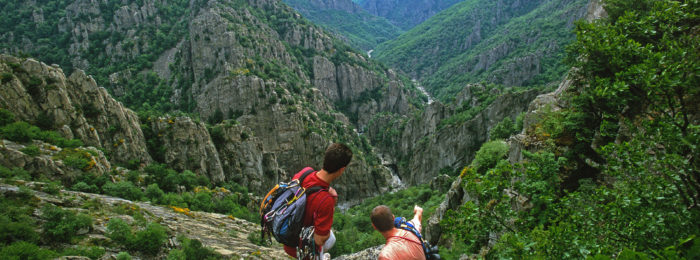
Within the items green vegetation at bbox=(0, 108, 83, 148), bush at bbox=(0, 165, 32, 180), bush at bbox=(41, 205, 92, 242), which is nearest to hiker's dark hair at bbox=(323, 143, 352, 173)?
bush at bbox=(41, 205, 92, 242)

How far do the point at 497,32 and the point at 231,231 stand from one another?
15764cm

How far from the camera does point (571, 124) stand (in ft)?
31.3

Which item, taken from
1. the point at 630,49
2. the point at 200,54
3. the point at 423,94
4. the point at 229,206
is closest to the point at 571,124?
the point at 630,49

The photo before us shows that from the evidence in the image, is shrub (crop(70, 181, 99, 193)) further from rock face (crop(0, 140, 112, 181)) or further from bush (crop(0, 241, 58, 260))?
bush (crop(0, 241, 58, 260))

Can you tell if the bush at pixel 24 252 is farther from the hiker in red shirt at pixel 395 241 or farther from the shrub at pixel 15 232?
the hiker in red shirt at pixel 395 241

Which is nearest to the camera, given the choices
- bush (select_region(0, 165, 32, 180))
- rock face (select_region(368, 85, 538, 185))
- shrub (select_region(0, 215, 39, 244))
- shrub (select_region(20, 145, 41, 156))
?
shrub (select_region(0, 215, 39, 244))

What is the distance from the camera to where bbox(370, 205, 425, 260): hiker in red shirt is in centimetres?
374

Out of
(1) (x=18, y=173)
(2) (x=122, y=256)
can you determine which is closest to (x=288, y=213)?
(2) (x=122, y=256)

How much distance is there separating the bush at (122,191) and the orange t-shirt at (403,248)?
18.4 metres

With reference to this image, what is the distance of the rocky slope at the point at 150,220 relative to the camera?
9.93 m

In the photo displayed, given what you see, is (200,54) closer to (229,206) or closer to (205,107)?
(205,107)

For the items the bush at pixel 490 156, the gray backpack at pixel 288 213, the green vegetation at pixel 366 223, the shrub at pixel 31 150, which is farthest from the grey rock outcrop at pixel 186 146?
the gray backpack at pixel 288 213

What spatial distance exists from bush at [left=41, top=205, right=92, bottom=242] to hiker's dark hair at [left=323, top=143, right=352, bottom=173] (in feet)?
30.5

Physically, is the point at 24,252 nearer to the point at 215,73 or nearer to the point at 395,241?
the point at 395,241
